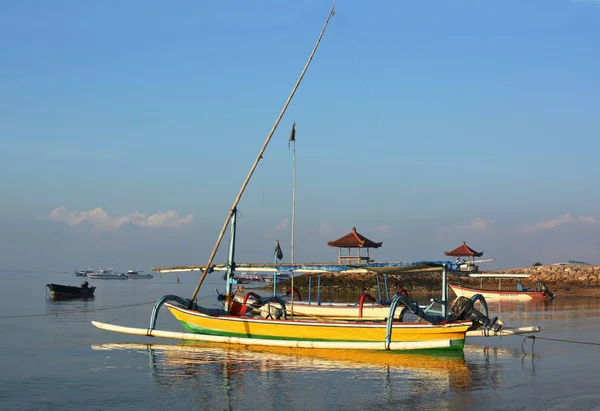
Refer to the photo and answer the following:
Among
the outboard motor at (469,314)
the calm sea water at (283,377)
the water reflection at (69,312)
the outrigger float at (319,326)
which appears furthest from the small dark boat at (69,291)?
the outboard motor at (469,314)

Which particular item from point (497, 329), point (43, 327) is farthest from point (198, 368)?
point (43, 327)

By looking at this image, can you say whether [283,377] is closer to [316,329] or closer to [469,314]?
[316,329]

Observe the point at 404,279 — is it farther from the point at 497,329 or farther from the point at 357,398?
the point at 357,398

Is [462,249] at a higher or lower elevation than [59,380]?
higher

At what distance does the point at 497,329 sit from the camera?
79.4 ft

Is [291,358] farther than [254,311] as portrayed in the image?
No

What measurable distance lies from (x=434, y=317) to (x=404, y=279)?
5353 centimetres

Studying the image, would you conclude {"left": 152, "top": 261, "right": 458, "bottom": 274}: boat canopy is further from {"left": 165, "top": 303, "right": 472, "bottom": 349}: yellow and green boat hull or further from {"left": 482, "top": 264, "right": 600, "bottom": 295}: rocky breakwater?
{"left": 482, "top": 264, "right": 600, "bottom": 295}: rocky breakwater

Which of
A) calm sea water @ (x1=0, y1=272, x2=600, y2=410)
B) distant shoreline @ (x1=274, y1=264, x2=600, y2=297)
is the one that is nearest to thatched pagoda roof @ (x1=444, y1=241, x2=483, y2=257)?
distant shoreline @ (x1=274, y1=264, x2=600, y2=297)

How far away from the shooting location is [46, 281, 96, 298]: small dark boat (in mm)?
62062

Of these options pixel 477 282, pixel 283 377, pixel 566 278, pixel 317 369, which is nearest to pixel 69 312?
pixel 317 369

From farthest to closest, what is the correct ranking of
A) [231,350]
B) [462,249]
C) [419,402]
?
1. [462,249]
2. [231,350]
3. [419,402]

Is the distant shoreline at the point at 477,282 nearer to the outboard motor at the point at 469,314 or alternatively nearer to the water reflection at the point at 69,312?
the water reflection at the point at 69,312

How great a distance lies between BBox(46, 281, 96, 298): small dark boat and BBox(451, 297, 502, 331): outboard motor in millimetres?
47253
